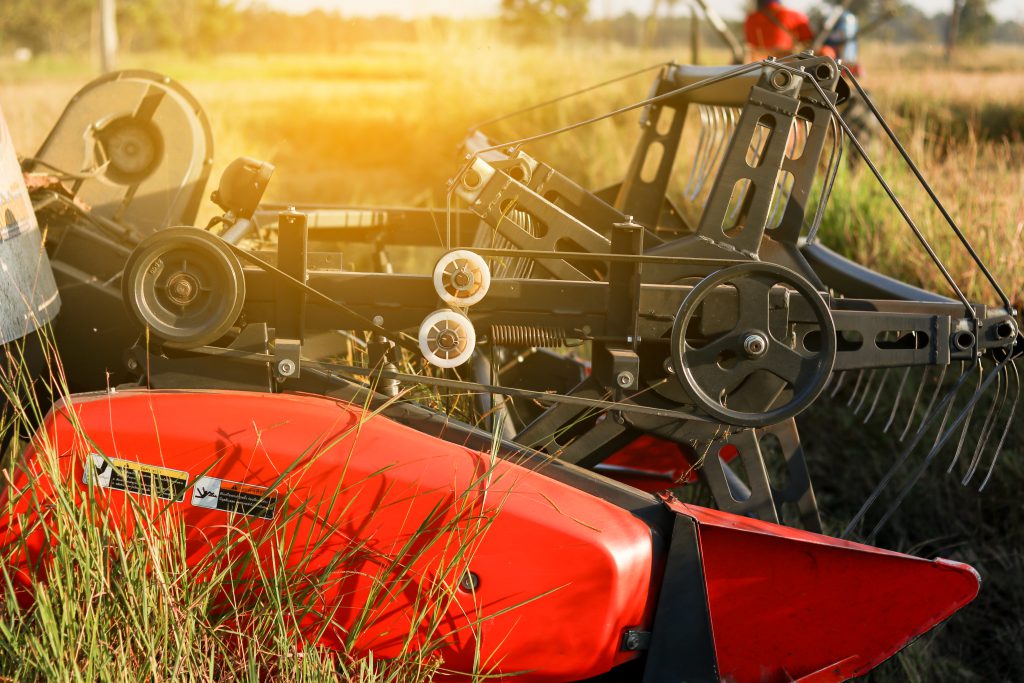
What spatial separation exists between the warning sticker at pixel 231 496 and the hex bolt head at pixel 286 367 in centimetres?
35

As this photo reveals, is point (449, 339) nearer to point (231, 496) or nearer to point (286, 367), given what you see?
point (286, 367)

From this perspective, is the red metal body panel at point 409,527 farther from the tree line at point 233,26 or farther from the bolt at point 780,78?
the tree line at point 233,26

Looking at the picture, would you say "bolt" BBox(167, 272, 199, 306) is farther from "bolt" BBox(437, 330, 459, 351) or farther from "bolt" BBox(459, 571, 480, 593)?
"bolt" BBox(459, 571, 480, 593)

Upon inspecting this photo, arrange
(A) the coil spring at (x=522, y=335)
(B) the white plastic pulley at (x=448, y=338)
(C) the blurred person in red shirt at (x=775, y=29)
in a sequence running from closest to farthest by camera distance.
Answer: (B) the white plastic pulley at (x=448, y=338)
(A) the coil spring at (x=522, y=335)
(C) the blurred person in red shirt at (x=775, y=29)

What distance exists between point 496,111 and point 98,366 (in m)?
11.4

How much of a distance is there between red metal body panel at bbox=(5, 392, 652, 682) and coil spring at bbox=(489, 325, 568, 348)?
0.44 metres

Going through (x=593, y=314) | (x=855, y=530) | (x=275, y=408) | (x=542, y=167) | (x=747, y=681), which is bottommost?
(x=855, y=530)

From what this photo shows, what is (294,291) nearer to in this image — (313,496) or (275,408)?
(275,408)

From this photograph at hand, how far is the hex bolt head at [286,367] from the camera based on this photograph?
289cm

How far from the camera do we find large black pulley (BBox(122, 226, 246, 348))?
2.79 m

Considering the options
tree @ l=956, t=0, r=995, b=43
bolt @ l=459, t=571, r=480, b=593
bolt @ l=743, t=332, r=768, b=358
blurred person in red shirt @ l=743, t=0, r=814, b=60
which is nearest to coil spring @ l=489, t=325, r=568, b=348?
bolt @ l=743, t=332, r=768, b=358

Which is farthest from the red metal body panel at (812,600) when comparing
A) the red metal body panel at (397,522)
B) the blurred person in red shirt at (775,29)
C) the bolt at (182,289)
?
the blurred person in red shirt at (775,29)

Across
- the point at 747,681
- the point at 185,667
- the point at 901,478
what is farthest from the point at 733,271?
the point at 901,478

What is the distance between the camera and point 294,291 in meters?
2.94
